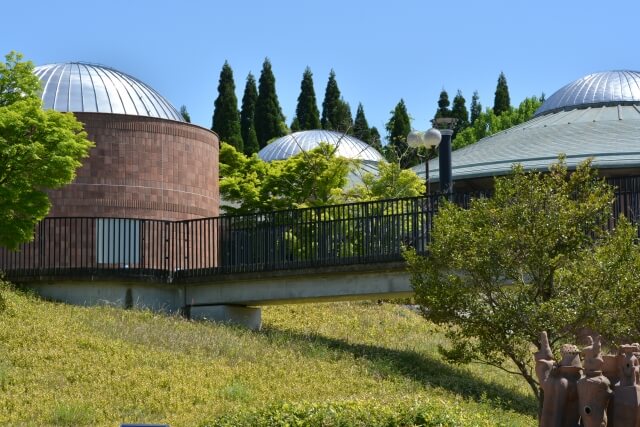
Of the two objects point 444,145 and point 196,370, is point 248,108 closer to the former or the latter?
point 444,145

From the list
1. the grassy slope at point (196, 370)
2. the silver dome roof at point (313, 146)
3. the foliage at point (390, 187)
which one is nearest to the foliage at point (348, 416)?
the grassy slope at point (196, 370)

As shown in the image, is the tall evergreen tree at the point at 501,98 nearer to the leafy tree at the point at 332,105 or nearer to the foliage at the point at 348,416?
the leafy tree at the point at 332,105

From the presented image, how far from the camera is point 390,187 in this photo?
40469mm


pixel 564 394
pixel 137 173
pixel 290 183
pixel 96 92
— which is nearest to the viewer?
pixel 564 394

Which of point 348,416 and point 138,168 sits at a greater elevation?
point 138,168

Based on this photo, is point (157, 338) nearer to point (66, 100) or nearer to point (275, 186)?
point (66, 100)

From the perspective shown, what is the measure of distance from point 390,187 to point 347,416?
25.6m

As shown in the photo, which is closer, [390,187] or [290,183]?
[390,187]

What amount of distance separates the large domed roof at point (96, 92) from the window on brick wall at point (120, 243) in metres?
5.40

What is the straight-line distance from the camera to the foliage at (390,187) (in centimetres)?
3991

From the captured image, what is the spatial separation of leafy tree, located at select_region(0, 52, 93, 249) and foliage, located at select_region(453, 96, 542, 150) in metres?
60.1

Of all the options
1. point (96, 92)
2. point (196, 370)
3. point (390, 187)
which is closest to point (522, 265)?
point (196, 370)

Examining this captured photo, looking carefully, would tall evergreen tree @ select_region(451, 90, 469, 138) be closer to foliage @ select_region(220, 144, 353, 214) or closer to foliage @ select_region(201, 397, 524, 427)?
foliage @ select_region(220, 144, 353, 214)

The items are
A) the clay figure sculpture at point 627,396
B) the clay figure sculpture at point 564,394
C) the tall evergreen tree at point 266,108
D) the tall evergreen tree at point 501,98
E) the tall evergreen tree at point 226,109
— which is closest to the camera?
the clay figure sculpture at point 627,396
